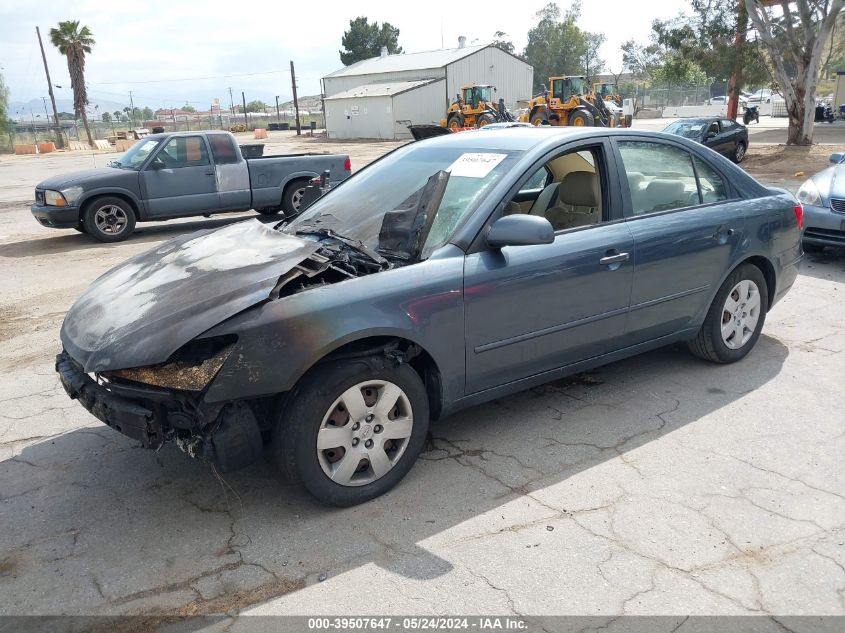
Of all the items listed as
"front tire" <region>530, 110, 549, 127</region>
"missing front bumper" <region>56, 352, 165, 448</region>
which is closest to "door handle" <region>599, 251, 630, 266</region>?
"missing front bumper" <region>56, 352, 165, 448</region>

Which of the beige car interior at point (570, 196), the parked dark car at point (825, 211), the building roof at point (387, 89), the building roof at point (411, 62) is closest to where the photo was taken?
the beige car interior at point (570, 196)

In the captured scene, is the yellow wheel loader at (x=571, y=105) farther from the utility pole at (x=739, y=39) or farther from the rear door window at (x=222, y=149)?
the rear door window at (x=222, y=149)

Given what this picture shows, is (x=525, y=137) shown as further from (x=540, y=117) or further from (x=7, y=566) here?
(x=540, y=117)

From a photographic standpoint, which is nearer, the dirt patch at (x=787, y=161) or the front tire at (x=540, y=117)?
the dirt patch at (x=787, y=161)

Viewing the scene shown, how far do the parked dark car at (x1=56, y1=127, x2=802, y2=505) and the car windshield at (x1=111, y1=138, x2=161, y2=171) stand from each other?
7.67m

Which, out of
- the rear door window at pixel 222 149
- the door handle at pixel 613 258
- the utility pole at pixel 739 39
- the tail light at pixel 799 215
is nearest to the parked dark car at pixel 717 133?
the utility pole at pixel 739 39

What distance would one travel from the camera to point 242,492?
3.34 metres

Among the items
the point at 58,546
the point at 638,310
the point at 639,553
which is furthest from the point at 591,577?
the point at 58,546

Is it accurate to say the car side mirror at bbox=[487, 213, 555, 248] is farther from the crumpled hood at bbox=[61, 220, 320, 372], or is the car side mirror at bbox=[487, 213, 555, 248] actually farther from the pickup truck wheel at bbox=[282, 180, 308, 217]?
the pickup truck wheel at bbox=[282, 180, 308, 217]

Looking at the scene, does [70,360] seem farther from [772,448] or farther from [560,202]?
[772,448]

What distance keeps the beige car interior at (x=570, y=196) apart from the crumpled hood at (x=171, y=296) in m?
1.53

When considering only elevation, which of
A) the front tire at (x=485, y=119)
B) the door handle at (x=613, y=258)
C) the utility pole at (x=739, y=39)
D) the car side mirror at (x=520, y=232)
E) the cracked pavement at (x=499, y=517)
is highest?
the utility pole at (x=739, y=39)

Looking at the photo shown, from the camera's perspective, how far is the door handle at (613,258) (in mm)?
3844

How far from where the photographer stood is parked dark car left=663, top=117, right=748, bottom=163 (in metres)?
18.6
